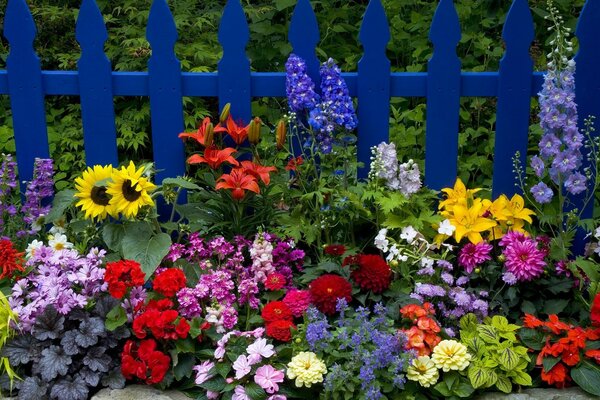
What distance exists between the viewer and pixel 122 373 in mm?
3211

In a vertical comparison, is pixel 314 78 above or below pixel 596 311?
above

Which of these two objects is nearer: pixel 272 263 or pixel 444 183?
pixel 272 263

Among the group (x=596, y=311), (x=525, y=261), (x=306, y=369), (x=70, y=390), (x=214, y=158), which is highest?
(x=214, y=158)

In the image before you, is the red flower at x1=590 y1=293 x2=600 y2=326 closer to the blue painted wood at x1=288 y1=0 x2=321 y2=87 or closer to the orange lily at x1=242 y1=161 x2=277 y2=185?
the orange lily at x1=242 y1=161 x2=277 y2=185

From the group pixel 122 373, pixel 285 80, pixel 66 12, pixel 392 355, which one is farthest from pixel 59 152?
pixel 392 355

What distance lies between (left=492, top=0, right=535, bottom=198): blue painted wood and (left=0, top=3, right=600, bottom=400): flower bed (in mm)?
106

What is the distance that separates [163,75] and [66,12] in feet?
5.83

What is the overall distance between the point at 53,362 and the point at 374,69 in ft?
Answer: 6.15

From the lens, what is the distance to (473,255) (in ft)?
11.5

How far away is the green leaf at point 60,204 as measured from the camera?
12.5 ft

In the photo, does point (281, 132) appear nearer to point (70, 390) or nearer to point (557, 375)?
point (70, 390)

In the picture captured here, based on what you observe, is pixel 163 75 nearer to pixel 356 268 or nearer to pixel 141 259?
pixel 141 259

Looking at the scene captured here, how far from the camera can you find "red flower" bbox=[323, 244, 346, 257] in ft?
11.9

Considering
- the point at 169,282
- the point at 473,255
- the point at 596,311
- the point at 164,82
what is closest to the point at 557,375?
the point at 596,311
